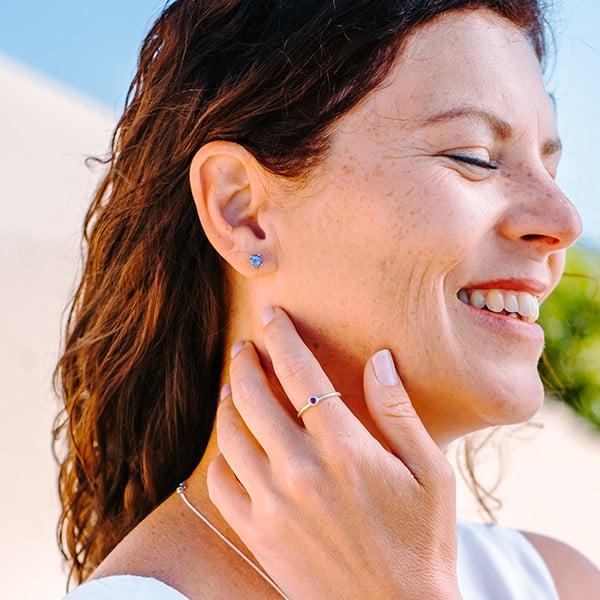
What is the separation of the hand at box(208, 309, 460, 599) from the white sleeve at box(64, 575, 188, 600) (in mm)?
201

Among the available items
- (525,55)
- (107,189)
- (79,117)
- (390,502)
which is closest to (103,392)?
(107,189)

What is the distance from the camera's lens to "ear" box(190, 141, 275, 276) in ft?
6.78

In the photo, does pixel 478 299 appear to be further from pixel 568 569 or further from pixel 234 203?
pixel 568 569

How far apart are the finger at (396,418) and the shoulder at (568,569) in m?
0.99

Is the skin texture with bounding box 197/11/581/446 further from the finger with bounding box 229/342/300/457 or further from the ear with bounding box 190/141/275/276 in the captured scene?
the finger with bounding box 229/342/300/457

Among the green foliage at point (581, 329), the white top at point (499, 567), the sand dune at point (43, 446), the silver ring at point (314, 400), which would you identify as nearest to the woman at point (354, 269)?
the silver ring at point (314, 400)

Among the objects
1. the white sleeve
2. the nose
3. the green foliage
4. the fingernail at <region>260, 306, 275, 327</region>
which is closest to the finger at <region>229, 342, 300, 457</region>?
the fingernail at <region>260, 306, 275, 327</region>

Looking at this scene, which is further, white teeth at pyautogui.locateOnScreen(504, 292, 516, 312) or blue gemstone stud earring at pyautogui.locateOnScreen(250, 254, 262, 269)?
blue gemstone stud earring at pyautogui.locateOnScreen(250, 254, 262, 269)

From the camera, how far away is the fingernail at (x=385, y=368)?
75.2 inches

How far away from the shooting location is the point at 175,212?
90.8 inches

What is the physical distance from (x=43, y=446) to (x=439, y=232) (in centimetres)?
728

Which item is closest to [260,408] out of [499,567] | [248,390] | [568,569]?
[248,390]

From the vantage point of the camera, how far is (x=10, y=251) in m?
13.0

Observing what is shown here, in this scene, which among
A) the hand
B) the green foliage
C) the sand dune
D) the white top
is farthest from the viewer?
the green foliage
